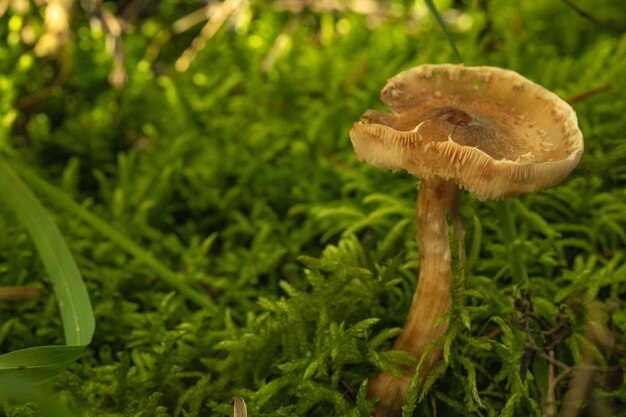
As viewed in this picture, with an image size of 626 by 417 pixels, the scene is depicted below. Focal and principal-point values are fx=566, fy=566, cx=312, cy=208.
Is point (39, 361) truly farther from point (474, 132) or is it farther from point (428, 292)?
point (474, 132)

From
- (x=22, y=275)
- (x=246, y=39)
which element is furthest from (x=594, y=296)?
(x=246, y=39)

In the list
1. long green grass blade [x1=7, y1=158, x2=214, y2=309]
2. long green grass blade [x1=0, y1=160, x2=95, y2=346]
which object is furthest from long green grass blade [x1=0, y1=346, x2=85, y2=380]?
long green grass blade [x1=7, y1=158, x2=214, y2=309]

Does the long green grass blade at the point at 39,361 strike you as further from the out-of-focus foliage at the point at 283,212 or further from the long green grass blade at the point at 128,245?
the long green grass blade at the point at 128,245

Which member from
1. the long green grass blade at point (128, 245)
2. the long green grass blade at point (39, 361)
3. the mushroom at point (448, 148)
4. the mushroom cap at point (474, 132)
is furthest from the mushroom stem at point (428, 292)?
the long green grass blade at point (39, 361)

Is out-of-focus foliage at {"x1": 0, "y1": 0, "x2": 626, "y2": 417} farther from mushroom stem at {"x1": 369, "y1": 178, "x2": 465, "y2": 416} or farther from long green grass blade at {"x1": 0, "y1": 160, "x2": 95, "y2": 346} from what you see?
long green grass blade at {"x1": 0, "y1": 160, "x2": 95, "y2": 346}

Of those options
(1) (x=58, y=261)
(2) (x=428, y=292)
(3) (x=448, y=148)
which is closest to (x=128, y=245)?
(1) (x=58, y=261)

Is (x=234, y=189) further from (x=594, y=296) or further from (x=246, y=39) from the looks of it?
(x=594, y=296)

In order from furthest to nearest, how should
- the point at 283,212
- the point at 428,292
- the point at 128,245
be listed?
the point at 283,212, the point at 128,245, the point at 428,292

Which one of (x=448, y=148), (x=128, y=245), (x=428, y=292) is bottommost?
(x=428, y=292)
